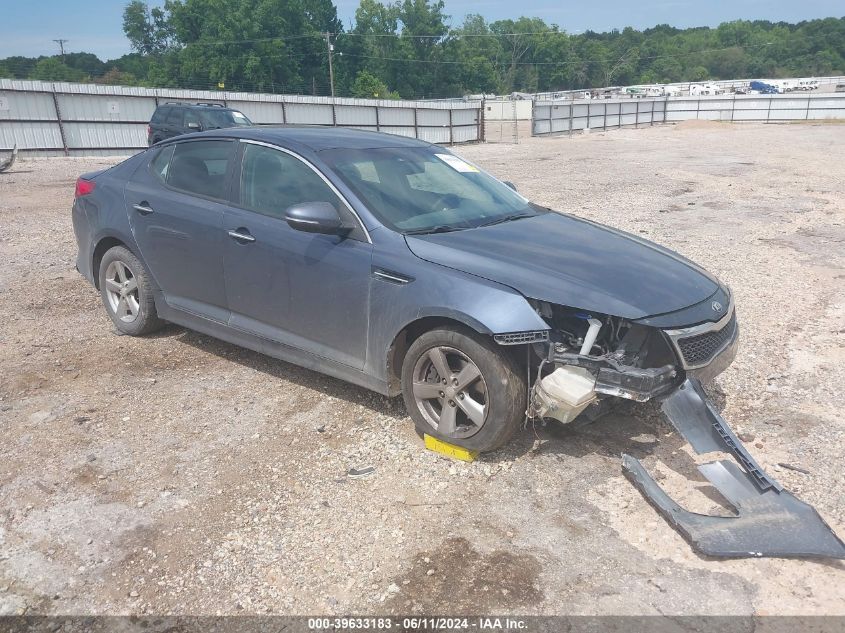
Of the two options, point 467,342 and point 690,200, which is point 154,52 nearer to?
point 690,200

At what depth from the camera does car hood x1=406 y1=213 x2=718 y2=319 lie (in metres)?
3.44

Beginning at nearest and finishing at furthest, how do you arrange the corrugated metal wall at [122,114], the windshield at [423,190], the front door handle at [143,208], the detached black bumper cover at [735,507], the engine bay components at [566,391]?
1. the detached black bumper cover at [735,507]
2. the engine bay components at [566,391]
3. the windshield at [423,190]
4. the front door handle at [143,208]
5. the corrugated metal wall at [122,114]

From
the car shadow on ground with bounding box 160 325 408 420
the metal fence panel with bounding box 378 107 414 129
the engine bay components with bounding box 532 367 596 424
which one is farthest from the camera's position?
the metal fence panel with bounding box 378 107 414 129

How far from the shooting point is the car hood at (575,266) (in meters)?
3.44

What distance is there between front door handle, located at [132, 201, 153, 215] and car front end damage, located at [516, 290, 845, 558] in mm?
3071

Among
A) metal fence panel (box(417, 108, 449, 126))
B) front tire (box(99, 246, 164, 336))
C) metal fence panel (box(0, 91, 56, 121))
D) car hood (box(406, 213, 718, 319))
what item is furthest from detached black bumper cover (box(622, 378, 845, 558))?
metal fence panel (box(417, 108, 449, 126))

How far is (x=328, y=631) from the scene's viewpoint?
257 centimetres

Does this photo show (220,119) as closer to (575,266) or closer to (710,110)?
(575,266)

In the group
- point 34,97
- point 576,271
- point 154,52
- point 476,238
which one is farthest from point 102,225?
point 154,52

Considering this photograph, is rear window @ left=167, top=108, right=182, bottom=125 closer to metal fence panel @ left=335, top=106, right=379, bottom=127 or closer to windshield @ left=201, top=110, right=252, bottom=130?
windshield @ left=201, top=110, right=252, bottom=130

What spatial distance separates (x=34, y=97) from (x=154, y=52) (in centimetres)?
9505

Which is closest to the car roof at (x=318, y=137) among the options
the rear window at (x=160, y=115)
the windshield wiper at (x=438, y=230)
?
the windshield wiper at (x=438, y=230)

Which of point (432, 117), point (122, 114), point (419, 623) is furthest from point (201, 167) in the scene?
point (432, 117)

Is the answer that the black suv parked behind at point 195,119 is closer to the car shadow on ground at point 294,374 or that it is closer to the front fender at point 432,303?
the car shadow on ground at point 294,374
